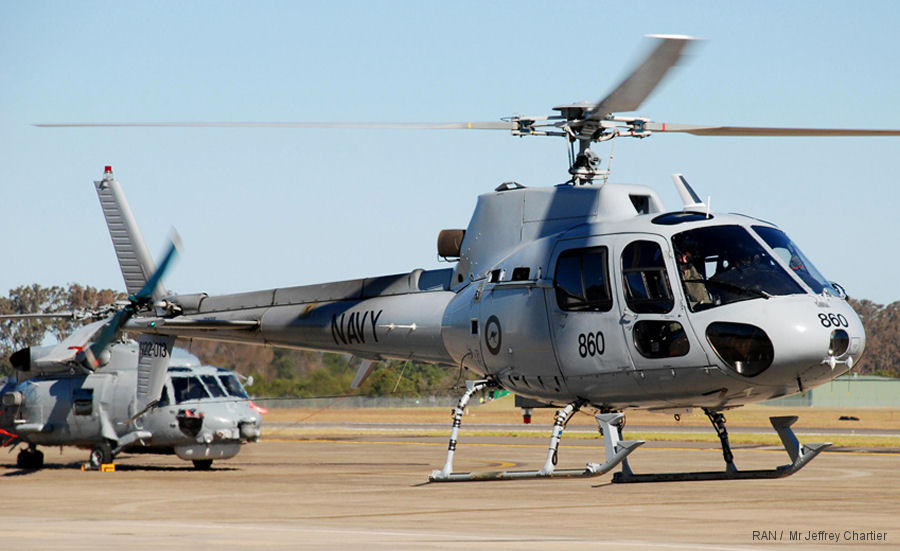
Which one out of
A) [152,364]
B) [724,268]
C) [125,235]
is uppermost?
[125,235]

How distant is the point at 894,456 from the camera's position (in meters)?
31.9

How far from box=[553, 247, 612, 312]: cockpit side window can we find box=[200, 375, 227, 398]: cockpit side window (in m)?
13.8

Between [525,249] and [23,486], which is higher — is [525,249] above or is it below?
above

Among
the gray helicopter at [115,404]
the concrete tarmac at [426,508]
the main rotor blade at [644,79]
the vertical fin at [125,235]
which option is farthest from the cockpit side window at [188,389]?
the main rotor blade at [644,79]

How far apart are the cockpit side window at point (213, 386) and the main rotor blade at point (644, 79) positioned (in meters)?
14.4

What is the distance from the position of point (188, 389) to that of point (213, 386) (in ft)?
1.91

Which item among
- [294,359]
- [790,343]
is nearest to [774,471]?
[790,343]

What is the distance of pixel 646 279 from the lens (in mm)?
15383

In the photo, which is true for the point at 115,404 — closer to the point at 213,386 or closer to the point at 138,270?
the point at 213,386

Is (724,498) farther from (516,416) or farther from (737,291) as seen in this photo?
(516,416)

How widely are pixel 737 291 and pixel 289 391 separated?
44385mm

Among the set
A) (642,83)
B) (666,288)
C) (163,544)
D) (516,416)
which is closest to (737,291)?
(666,288)

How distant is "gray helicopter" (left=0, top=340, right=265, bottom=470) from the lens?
2730cm

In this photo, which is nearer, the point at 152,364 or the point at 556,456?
the point at 556,456
